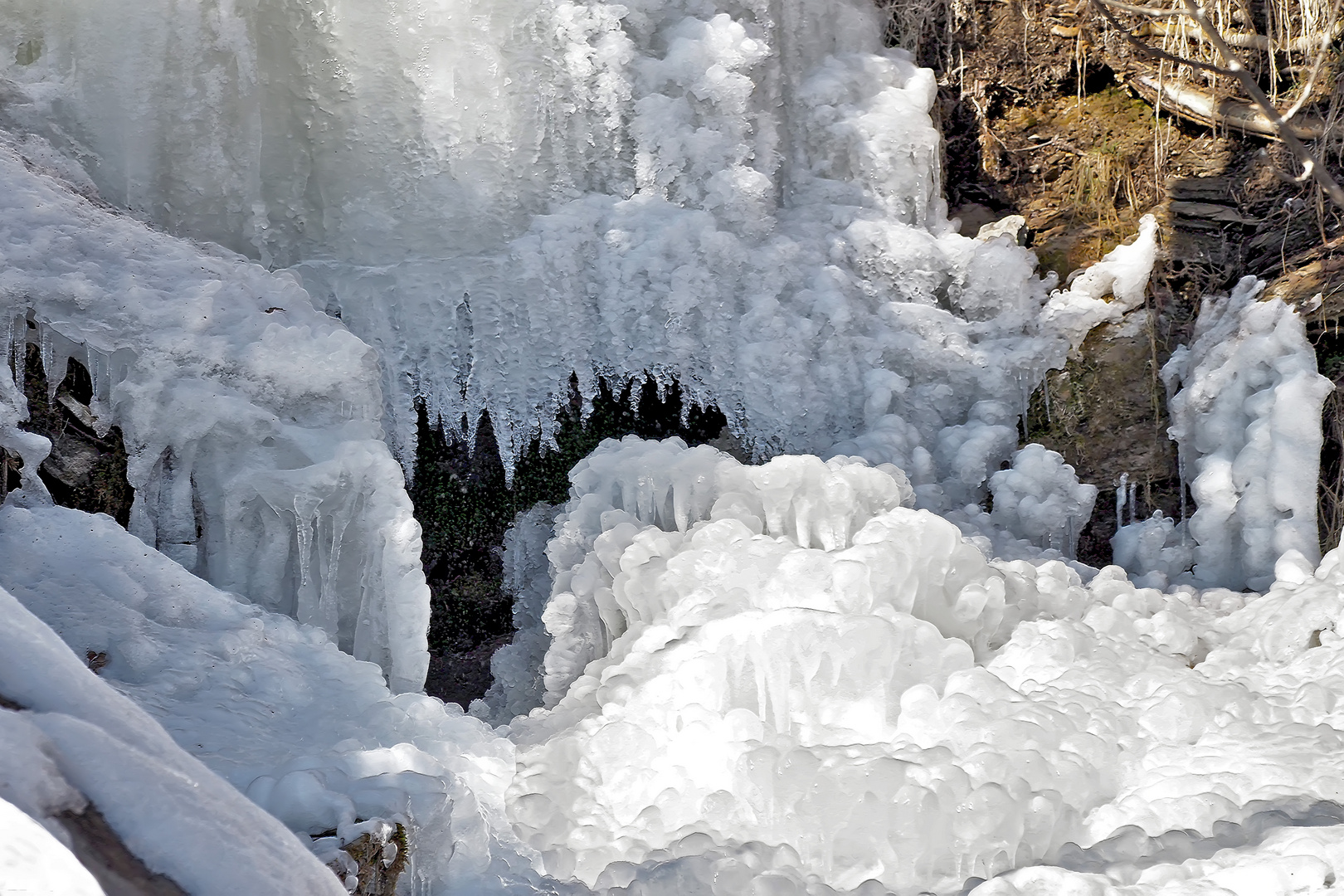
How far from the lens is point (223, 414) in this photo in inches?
156

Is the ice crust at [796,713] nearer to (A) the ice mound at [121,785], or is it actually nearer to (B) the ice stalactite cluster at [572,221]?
(A) the ice mound at [121,785]

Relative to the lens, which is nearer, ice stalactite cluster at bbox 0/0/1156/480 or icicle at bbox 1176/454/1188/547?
ice stalactite cluster at bbox 0/0/1156/480

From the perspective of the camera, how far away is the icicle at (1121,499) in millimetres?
5531

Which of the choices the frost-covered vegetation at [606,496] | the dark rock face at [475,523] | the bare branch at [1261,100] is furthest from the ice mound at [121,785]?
the dark rock face at [475,523]

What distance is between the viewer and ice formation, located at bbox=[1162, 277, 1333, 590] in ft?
15.6

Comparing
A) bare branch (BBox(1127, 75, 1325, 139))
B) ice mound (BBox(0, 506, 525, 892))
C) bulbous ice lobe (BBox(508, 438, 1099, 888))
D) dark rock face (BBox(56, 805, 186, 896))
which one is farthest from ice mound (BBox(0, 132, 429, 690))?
bare branch (BBox(1127, 75, 1325, 139))

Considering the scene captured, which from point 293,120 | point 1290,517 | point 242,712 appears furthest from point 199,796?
point 1290,517

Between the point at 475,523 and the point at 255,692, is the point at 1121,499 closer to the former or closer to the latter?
the point at 475,523

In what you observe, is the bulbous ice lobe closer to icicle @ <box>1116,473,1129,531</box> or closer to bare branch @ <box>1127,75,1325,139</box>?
icicle @ <box>1116,473,1129,531</box>

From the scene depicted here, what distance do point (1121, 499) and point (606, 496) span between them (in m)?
2.51

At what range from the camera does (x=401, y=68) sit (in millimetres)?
5230

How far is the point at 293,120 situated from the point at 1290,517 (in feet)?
14.9

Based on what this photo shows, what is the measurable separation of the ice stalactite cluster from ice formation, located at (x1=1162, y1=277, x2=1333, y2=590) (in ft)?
2.45

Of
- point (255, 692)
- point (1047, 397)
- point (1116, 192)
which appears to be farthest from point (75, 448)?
point (1116, 192)
